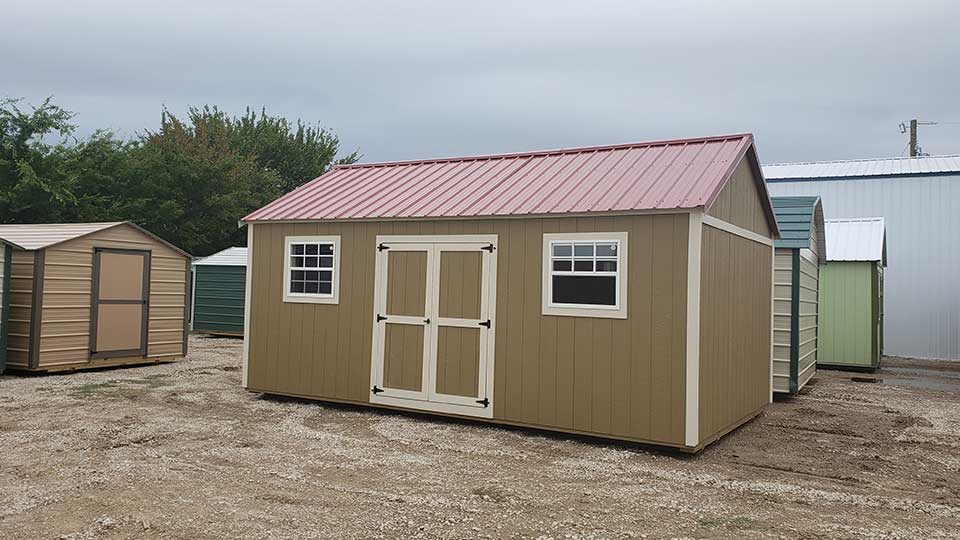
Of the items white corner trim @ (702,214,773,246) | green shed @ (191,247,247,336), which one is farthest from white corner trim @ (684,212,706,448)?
green shed @ (191,247,247,336)

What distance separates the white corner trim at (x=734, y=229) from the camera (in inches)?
262

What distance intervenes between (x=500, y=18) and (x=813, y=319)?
7.39 metres

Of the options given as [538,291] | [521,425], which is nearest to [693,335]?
[538,291]

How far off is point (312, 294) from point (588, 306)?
3392 millimetres

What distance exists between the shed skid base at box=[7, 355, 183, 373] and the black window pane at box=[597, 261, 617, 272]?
8169 mm

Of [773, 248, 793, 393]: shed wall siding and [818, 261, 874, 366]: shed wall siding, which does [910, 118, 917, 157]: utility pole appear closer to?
[818, 261, 874, 366]: shed wall siding

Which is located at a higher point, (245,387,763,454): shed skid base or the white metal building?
the white metal building

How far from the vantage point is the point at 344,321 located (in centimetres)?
835

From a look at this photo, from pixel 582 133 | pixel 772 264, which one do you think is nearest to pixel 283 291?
pixel 772 264

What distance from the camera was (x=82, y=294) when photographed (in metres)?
11.0

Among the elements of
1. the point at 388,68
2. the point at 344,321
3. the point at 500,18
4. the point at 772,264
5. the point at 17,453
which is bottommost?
the point at 17,453

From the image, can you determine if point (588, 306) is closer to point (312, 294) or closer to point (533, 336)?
point (533, 336)

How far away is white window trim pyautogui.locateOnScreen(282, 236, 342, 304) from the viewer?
8445 millimetres

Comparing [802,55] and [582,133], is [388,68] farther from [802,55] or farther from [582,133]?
[582,133]
